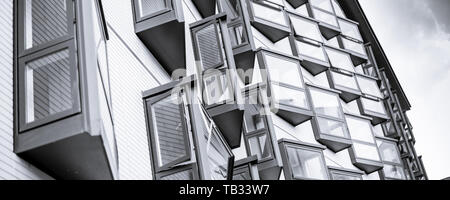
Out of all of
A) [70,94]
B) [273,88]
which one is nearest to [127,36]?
[70,94]

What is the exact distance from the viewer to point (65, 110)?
6.64m

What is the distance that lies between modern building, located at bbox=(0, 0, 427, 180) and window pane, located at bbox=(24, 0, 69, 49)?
1cm

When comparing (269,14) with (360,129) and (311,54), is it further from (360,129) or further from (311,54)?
(360,129)

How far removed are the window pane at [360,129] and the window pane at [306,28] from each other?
3710 mm

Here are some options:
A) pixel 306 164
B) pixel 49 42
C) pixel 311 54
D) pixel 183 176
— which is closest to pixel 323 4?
pixel 311 54

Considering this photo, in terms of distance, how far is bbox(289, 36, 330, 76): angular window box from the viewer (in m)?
23.5

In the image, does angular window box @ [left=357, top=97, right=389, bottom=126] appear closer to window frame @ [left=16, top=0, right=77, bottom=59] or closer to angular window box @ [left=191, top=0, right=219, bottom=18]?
angular window box @ [left=191, top=0, right=219, bottom=18]

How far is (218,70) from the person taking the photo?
13125mm

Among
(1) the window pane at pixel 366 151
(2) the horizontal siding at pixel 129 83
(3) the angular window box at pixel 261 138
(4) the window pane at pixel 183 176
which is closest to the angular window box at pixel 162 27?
(2) the horizontal siding at pixel 129 83

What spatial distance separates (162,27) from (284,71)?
29.0 feet

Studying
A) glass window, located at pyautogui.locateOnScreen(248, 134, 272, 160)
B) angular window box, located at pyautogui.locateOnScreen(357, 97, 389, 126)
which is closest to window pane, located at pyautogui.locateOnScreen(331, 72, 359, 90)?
angular window box, located at pyautogui.locateOnScreen(357, 97, 389, 126)

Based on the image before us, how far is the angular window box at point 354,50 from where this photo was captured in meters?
29.2

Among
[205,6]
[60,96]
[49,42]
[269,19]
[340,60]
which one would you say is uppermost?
[340,60]

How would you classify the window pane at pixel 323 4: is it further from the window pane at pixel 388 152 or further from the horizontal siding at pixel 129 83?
the horizontal siding at pixel 129 83
